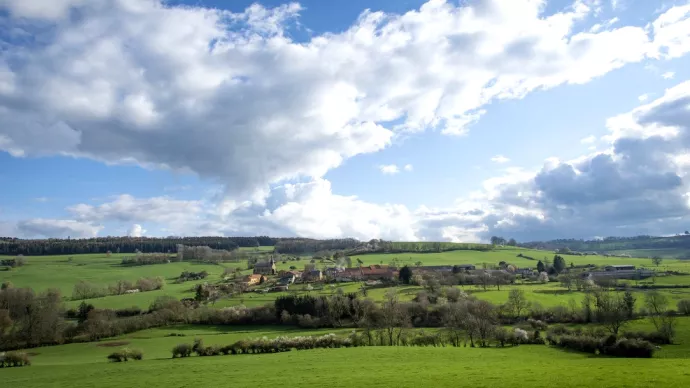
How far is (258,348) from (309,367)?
20111 millimetres

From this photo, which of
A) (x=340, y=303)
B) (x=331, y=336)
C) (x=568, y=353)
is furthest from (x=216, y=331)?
(x=568, y=353)

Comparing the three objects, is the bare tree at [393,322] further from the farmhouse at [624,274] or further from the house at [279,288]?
the farmhouse at [624,274]

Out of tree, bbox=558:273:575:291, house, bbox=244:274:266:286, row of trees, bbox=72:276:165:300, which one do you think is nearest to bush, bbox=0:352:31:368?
row of trees, bbox=72:276:165:300

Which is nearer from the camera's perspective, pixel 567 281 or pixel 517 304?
pixel 517 304

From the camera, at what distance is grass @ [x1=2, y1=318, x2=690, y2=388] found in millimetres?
29016

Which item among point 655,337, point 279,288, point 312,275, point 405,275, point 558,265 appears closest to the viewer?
point 655,337

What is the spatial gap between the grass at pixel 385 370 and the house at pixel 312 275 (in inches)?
3533

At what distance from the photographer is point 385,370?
37531mm

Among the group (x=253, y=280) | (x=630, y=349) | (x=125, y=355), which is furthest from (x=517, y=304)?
(x=253, y=280)

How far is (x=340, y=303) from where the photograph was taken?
87812 millimetres

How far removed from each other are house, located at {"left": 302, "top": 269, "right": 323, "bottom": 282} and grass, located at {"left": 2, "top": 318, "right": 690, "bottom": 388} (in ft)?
294

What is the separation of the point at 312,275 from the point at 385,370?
119m

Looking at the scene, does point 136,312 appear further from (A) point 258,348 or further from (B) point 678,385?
(B) point 678,385

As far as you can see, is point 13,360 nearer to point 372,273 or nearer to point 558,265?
point 372,273
